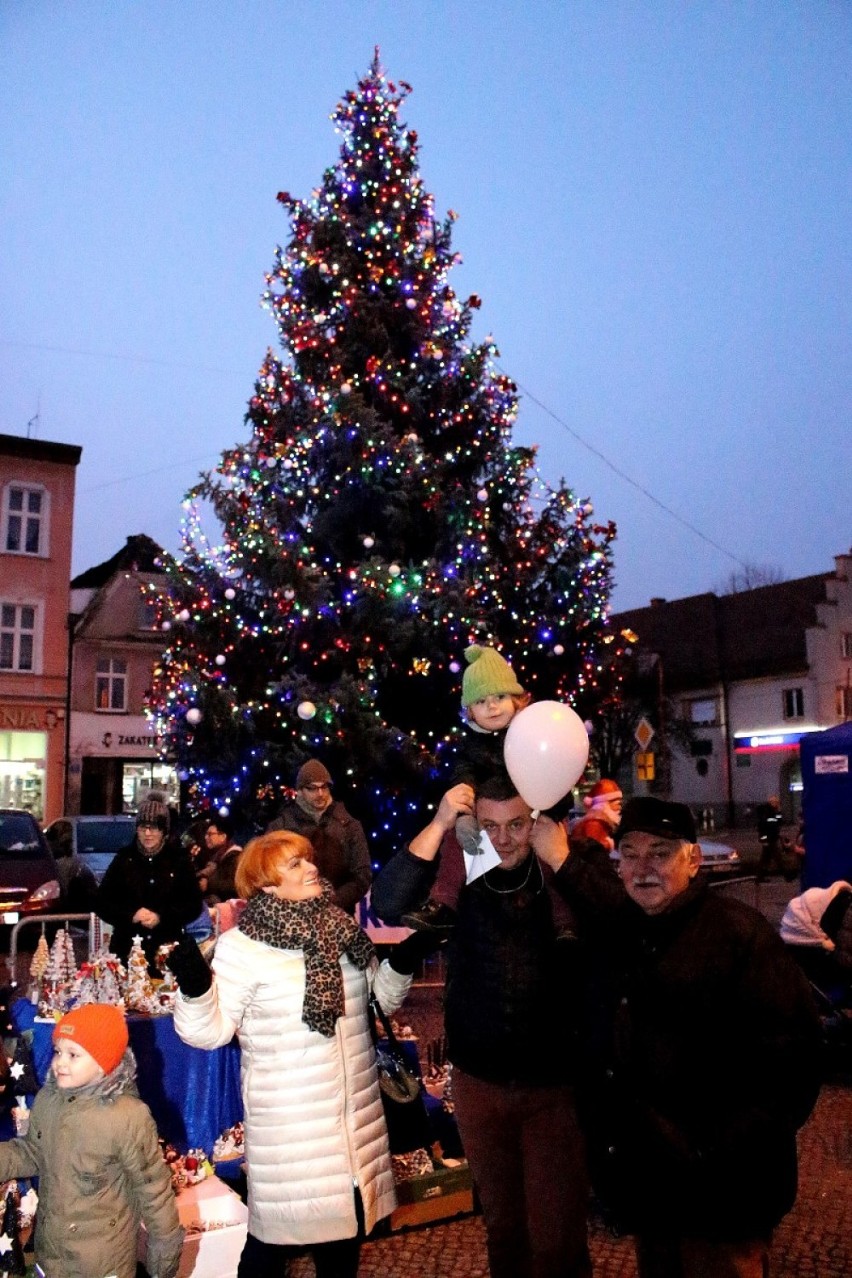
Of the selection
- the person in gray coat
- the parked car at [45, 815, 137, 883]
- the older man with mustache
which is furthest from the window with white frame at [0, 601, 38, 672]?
the older man with mustache

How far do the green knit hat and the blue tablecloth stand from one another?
2.66m

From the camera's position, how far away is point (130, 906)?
633 cm

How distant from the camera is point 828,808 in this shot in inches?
426

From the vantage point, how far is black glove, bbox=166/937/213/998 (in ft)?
10.7

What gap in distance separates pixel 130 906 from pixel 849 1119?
4.55m

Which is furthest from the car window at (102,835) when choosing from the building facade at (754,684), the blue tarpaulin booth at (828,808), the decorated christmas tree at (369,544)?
the building facade at (754,684)

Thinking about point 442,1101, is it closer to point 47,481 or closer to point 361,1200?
point 361,1200

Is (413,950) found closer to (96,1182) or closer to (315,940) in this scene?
(315,940)

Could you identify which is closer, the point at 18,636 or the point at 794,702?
the point at 18,636

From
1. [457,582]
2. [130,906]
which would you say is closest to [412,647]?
[457,582]

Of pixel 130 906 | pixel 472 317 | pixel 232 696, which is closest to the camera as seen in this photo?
pixel 130 906

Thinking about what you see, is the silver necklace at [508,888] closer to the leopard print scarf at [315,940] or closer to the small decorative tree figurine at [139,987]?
the leopard print scarf at [315,940]

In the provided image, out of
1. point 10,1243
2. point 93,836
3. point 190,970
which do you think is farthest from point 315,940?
point 93,836

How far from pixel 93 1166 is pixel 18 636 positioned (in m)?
28.8
